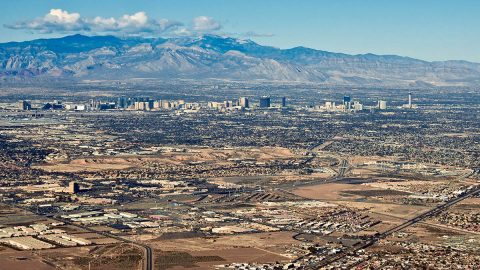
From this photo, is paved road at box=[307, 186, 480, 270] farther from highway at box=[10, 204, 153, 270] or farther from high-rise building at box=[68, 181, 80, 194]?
high-rise building at box=[68, 181, 80, 194]

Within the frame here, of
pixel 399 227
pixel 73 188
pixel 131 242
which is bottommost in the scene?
pixel 399 227

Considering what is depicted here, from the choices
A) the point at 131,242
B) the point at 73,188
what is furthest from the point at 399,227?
the point at 73,188

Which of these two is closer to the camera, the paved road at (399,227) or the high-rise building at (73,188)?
the paved road at (399,227)

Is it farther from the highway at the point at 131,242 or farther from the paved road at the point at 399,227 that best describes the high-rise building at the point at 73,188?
the paved road at the point at 399,227

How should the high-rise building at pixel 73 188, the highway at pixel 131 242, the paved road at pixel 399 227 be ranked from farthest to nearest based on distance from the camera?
the high-rise building at pixel 73 188 → the paved road at pixel 399 227 → the highway at pixel 131 242

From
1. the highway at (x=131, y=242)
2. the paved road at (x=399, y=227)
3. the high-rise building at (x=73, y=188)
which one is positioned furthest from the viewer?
the high-rise building at (x=73, y=188)

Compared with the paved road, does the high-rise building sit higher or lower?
higher

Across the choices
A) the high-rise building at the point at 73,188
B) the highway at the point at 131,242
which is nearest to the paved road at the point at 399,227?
the highway at the point at 131,242

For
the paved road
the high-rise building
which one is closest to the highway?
the paved road

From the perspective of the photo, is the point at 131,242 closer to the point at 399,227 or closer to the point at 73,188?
the point at 399,227

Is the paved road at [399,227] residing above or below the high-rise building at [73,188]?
below

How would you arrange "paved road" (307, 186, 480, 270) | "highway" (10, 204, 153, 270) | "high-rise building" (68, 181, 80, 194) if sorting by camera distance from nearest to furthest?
"highway" (10, 204, 153, 270)
"paved road" (307, 186, 480, 270)
"high-rise building" (68, 181, 80, 194)
